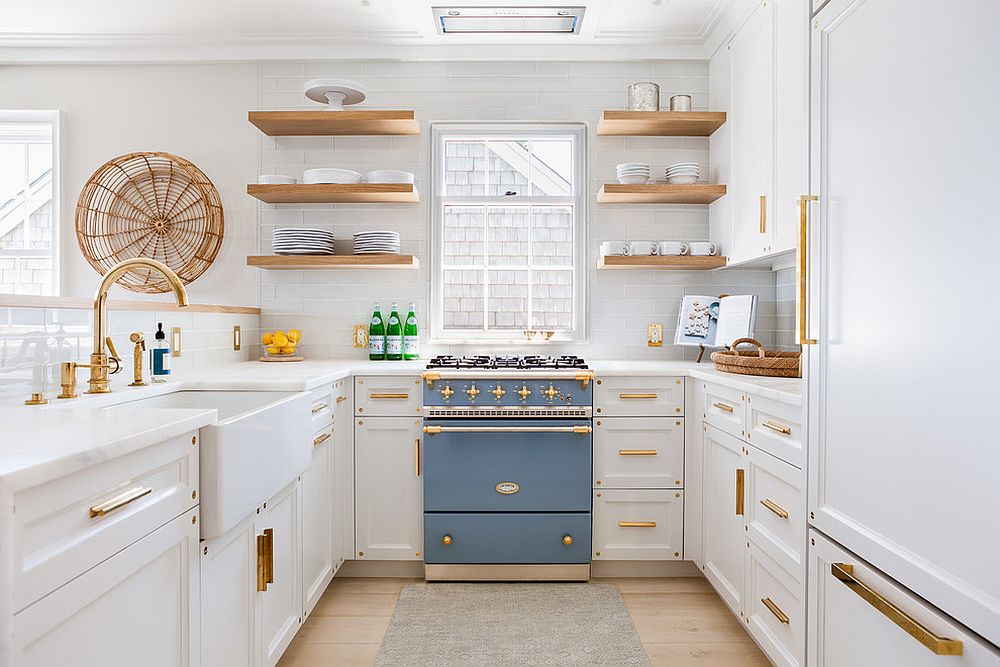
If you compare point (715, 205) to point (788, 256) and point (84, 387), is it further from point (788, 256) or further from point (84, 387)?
point (84, 387)

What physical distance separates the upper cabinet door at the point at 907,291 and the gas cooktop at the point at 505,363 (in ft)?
4.70

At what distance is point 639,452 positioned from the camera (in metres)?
2.81

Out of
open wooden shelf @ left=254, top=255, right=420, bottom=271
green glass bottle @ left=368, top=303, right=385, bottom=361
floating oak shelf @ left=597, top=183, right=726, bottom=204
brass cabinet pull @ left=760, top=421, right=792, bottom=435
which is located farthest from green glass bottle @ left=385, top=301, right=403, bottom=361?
brass cabinet pull @ left=760, top=421, right=792, bottom=435

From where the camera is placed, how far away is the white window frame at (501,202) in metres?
3.43

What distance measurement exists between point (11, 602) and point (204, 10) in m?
3.02

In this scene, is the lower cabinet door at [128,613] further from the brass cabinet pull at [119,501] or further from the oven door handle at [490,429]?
the oven door handle at [490,429]

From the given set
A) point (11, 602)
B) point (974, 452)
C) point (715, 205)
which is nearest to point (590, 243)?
point (715, 205)

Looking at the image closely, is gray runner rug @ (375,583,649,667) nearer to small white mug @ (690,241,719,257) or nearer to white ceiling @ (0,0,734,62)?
small white mug @ (690,241,719,257)

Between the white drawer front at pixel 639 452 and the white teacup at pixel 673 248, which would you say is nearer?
the white drawer front at pixel 639 452

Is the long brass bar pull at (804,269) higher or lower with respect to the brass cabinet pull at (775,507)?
higher

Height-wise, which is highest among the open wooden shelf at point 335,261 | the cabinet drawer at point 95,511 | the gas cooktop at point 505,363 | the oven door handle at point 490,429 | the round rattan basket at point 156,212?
the round rattan basket at point 156,212

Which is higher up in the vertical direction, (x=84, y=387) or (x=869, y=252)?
(x=869, y=252)

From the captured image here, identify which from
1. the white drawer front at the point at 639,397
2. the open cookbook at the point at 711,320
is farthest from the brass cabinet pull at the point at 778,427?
the open cookbook at the point at 711,320

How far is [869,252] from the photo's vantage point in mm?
1276
